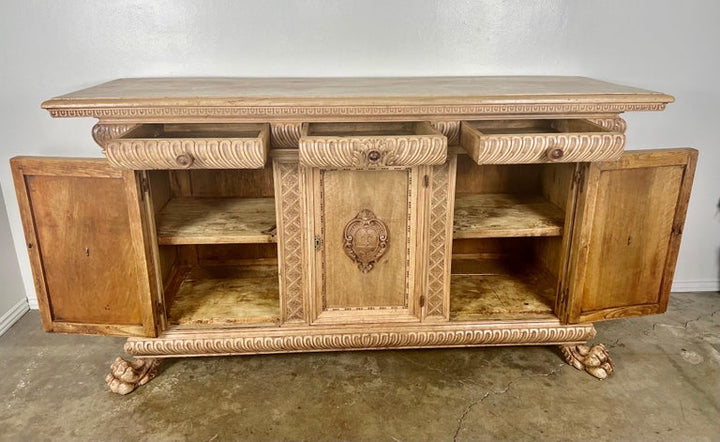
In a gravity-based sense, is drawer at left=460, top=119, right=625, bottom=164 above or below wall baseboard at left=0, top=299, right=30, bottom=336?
above

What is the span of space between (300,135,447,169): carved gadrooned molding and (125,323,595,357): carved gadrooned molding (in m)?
0.78

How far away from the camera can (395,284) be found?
6.89 feet

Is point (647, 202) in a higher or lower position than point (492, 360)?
higher

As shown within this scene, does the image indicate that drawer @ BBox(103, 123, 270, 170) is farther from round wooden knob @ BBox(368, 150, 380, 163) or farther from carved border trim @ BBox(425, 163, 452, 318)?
carved border trim @ BBox(425, 163, 452, 318)

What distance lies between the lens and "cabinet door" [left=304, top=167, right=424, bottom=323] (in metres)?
1.94

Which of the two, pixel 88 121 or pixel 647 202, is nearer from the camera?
pixel 647 202

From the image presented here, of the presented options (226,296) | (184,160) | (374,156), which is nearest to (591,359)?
(374,156)

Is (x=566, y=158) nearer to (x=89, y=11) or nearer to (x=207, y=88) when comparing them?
(x=207, y=88)

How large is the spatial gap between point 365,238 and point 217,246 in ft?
3.33

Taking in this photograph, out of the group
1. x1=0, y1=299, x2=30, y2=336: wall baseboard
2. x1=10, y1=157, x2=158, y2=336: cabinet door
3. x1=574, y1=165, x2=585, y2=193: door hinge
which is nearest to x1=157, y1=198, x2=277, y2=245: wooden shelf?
x1=10, y1=157, x2=158, y2=336: cabinet door

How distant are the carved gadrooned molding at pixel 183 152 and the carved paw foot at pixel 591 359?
62.7 inches

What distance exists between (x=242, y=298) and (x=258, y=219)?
393 millimetres

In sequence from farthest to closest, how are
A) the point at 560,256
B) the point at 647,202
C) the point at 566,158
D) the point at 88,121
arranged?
the point at 88,121
the point at 560,256
the point at 647,202
the point at 566,158

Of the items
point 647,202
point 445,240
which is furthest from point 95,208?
point 647,202
